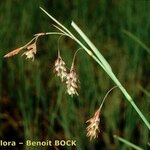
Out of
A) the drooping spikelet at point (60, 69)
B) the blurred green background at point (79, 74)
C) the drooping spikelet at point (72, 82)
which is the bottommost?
the drooping spikelet at point (72, 82)

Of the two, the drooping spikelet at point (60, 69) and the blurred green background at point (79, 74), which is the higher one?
the blurred green background at point (79, 74)

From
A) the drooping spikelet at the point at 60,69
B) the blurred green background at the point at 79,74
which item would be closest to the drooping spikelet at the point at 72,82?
the drooping spikelet at the point at 60,69

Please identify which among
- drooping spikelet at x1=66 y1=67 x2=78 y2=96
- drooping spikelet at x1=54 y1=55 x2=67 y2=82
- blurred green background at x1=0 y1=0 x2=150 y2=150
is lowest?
drooping spikelet at x1=66 y1=67 x2=78 y2=96

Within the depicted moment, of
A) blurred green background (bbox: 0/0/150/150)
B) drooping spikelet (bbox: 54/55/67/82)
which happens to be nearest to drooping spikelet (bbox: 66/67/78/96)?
drooping spikelet (bbox: 54/55/67/82)

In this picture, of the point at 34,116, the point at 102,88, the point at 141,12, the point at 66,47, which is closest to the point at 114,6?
the point at 141,12

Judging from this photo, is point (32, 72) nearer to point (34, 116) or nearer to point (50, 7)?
point (34, 116)

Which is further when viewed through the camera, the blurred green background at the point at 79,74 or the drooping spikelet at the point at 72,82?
the blurred green background at the point at 79,74

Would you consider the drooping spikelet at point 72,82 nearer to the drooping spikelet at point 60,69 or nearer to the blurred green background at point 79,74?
the drooping spikelet at point 60,69

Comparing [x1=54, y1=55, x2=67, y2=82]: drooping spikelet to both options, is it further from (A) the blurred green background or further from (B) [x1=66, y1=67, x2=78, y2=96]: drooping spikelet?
(A) the blurred green background

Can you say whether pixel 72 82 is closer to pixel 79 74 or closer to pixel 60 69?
pixel 60 69
